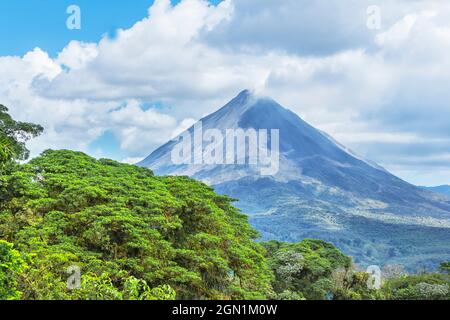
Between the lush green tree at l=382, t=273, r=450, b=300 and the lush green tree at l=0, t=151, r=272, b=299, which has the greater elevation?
the lush green tree at l=0, t=151, r=272, b=299

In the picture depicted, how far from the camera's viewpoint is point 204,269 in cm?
1727

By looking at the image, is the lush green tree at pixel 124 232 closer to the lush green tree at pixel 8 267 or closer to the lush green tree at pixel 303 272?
the lush green tree at pixel 8 267

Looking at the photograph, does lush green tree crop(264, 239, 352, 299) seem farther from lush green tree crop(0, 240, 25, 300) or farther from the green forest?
lush green tree crop(0, 240, 25, 300)

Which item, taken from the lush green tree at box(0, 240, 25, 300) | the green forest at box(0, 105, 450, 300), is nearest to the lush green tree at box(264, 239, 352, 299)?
the green forest at box(0, 105, 450, 300)

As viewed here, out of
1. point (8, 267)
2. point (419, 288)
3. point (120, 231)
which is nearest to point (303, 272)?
point (419, 288)

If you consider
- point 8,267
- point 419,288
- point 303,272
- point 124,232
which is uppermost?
point 124,232

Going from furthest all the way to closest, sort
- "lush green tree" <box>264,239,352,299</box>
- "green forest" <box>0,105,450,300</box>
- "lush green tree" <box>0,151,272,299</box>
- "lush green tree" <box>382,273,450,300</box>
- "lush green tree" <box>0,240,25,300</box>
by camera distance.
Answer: "lush green tree" <box>382,273,450,300</box>, "lush green tree" <box>264,239,352,299</box>, "lush green tree" <box>0,151,272,299</box>, "green forest" <box>0,105,450,300</box>, "lush green tree" <box>0,240,25,300</box>

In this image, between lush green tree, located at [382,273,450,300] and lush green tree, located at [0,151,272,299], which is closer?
lush green tree, located at [0,151,272,299]

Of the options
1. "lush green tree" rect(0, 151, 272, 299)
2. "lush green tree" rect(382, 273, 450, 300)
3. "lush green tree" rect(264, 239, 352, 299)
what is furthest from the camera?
"lush green tree" rect(382, 273, 450, 300)

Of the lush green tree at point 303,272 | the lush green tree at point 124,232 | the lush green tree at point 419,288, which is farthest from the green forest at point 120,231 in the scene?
the lush green tree at point 419,288

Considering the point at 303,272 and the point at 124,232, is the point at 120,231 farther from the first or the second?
the point at 303,272
